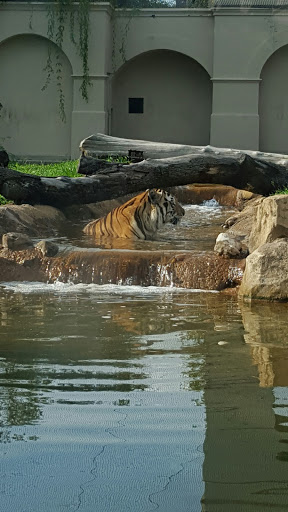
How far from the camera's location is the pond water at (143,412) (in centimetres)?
274

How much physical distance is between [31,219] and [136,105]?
12768 mm

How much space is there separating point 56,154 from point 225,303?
15258mm

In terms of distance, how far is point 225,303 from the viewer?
702 cm

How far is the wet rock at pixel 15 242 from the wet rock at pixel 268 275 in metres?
2.43

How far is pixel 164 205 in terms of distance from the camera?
36.5 ft

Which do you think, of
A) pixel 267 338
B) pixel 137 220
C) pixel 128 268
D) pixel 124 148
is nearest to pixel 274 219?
pixel 128 268

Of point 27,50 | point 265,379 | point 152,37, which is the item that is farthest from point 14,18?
point 265,379

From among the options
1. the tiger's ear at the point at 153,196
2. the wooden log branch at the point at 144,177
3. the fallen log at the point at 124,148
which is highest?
the fallen log at the point at 124,148

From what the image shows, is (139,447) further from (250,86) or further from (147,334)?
(250,86)

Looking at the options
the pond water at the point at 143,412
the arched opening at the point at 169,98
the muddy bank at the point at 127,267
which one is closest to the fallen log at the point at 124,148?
the muddy bank at the point at 127,267

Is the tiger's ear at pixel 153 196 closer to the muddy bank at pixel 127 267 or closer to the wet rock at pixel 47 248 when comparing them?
the muddy bank at pixel 127 267

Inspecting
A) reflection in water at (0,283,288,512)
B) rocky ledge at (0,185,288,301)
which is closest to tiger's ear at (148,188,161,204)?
rocky ledge at (0,185,288,301)

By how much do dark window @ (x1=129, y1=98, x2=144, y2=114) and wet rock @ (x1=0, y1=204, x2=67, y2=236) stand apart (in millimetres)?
11694

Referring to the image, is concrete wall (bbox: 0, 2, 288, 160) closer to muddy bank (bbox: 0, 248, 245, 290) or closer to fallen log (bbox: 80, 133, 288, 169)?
fallen log (bbox: 80, 133, 288, 169)
